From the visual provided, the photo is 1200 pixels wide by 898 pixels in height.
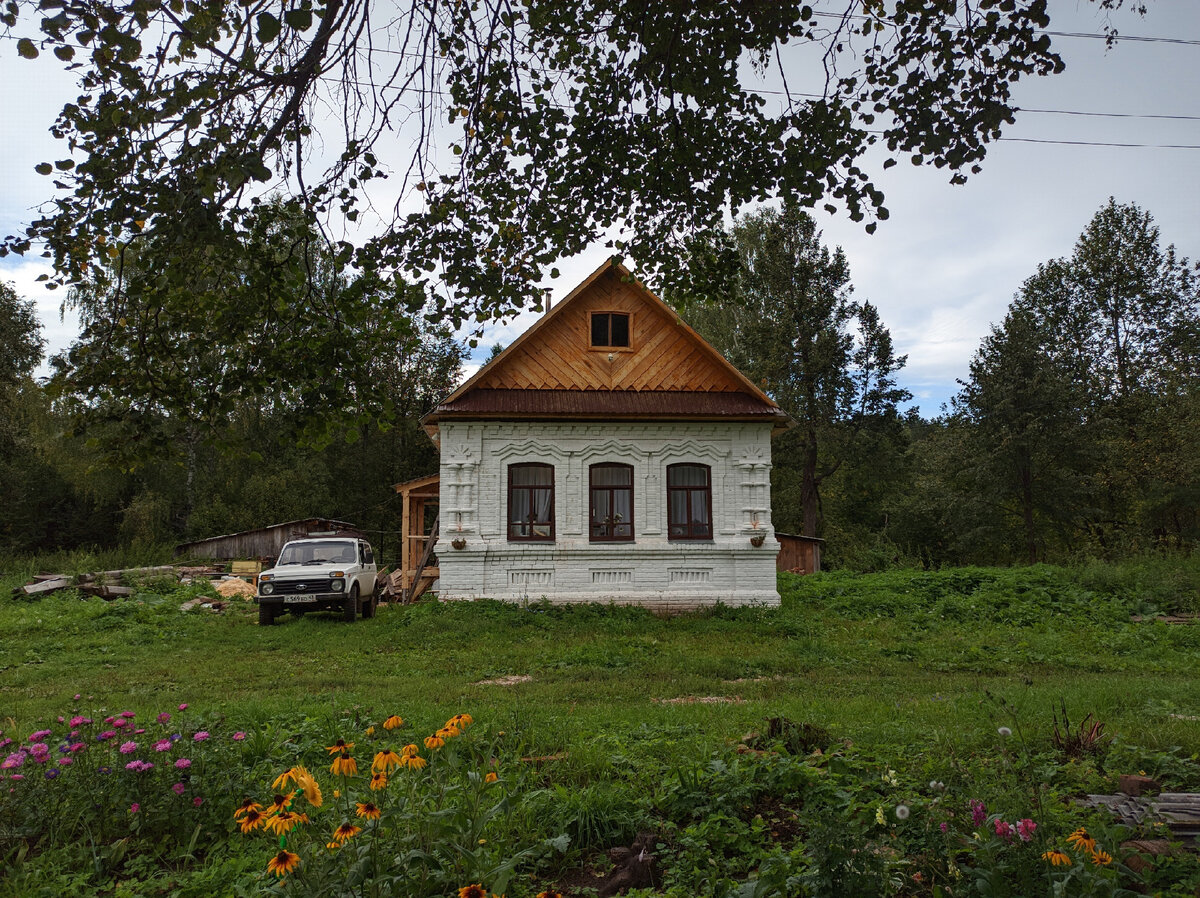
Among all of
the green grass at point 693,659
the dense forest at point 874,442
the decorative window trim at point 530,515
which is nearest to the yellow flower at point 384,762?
the green grass at point 693,659

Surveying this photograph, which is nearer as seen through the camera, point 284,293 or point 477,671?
point 284,293

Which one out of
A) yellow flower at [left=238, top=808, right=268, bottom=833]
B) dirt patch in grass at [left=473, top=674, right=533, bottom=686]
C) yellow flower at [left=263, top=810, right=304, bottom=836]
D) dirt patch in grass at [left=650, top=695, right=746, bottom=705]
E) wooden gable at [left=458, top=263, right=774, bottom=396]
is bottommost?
dirt patch in grass at [left=473, top=674, right=533, bottom=686]

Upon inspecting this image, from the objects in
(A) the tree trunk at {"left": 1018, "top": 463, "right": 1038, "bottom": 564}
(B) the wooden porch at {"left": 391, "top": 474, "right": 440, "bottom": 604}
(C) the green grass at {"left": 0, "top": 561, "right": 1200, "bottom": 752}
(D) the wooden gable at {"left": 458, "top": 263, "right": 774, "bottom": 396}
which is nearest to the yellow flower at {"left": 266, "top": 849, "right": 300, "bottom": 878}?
(C) the green grass at {"left": 0, "top": 561, "right": 1200, "bottom": 752}

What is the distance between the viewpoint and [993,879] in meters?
2.57

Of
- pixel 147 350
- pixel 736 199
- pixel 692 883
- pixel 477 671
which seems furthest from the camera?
pixel 477 671

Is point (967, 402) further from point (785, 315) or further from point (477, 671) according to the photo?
point (477, 671)

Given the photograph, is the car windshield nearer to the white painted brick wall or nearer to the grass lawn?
Answer: the grass lawn

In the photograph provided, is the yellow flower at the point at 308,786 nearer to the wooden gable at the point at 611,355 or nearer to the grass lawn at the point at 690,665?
the grass lawn at the point at 690,665

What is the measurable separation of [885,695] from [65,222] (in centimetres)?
749

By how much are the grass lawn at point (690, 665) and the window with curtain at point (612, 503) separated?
164 cm

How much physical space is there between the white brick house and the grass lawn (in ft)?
2.93

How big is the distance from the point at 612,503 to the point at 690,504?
1583 mm

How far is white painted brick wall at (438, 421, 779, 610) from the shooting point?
1578 centimetres

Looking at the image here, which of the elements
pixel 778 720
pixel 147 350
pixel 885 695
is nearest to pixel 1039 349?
pixel 885 695
